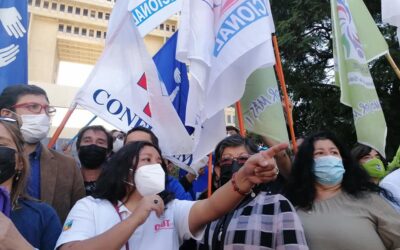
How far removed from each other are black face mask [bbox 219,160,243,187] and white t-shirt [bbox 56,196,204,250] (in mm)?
273

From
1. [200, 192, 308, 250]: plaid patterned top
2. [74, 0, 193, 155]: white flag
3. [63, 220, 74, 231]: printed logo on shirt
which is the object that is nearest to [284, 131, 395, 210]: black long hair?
[200, 192, 308, 250]: plaid patterned top

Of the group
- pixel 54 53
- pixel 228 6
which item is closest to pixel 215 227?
pixel 228 6

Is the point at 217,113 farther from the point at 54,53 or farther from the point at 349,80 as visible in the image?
the point at 54,53

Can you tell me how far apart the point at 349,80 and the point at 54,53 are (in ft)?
111

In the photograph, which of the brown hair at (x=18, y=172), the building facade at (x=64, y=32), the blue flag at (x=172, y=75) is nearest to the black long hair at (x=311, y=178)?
the brown hair at (x=18, y=172)

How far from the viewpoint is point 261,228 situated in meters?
1.86

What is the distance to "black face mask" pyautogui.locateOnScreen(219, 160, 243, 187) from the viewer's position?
6.84 feet

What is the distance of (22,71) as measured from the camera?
3.26 metres

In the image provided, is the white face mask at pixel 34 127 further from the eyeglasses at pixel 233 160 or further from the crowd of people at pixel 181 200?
the eyeglasses at pixel 233 160

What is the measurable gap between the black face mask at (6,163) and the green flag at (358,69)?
2.95m

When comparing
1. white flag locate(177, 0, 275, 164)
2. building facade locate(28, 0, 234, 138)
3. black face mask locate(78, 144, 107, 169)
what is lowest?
black face mask locate(78, 144, 107, 169)

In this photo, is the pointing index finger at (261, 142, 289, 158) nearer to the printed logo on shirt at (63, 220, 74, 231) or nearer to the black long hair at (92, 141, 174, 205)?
the black long hair at (92, 141, 174, 205)

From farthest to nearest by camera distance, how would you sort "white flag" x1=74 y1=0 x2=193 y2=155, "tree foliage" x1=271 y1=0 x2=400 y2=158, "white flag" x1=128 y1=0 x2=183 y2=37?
"tree foliage" x1=271 y1=0 x2=400 y2=158 < "white flag" x1=128 y1=0 x2=183 y2=37 < "white flag" x1=74 y1=0 x2=193 y2=155

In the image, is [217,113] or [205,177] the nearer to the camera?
[217,113]
